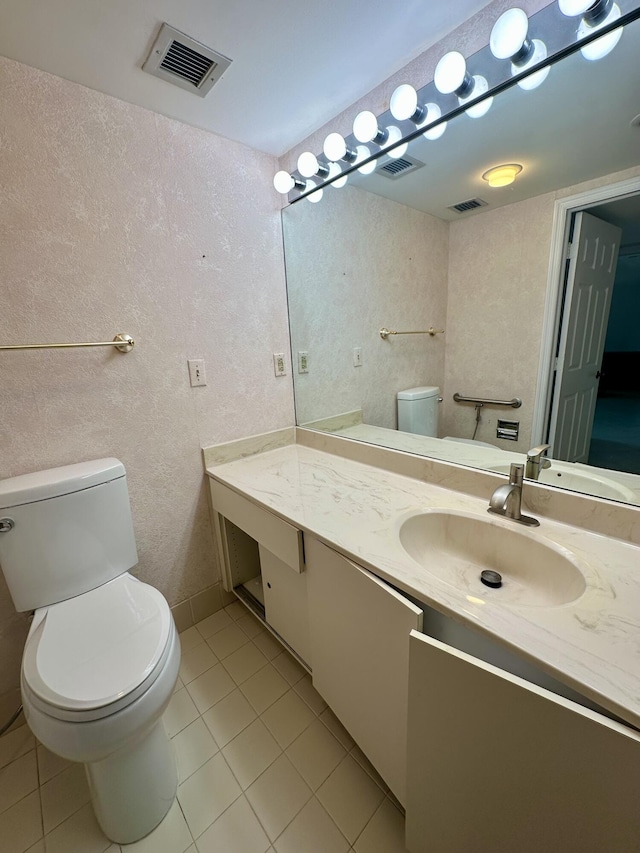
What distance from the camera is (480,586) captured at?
3.06ft

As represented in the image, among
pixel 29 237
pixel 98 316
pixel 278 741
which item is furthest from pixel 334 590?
pixel 29 237

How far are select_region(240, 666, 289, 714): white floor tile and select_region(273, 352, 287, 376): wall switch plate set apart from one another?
127 cm

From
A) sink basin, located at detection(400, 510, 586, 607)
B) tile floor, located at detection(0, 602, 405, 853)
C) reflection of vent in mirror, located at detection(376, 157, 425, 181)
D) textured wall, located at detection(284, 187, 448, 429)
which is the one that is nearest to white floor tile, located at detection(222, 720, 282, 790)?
tile floor, located at detection(0, 602, 405, 853)

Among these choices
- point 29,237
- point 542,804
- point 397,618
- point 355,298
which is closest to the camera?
point 542,804

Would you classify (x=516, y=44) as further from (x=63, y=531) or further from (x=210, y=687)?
(x=210, y=687)

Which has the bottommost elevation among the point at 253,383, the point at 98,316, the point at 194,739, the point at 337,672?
the point at 194,739

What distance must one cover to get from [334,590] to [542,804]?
1.75 feet

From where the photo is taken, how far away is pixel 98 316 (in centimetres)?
120

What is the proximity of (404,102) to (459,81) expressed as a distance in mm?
171

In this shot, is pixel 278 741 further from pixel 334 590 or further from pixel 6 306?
pixel 6 306

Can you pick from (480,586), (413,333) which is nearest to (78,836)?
(480,586)

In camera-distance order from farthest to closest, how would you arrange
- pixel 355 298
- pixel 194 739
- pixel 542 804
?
pixel 355 298 < pixel 194 739 < pixel 542 804

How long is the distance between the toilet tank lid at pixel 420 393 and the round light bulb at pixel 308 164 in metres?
0.95

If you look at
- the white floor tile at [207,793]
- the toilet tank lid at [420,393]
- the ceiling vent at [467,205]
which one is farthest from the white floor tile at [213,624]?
the ceiling vent at [467,205]
